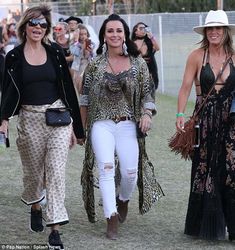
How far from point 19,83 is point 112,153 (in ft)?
3.18

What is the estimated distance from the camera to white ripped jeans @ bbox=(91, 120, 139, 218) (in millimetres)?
6191

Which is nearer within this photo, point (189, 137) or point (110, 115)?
point (189, 137)

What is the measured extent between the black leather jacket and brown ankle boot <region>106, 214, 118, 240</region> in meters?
0.77

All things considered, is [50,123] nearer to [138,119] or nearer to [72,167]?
[138,119]

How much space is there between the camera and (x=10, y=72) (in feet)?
19.5

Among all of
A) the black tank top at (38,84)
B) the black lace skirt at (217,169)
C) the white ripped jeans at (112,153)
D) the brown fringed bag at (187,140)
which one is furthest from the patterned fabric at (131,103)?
the black lace skirt at (217,169)

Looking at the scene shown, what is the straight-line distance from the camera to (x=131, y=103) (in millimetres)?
6336

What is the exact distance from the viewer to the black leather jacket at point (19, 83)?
19.5 feet

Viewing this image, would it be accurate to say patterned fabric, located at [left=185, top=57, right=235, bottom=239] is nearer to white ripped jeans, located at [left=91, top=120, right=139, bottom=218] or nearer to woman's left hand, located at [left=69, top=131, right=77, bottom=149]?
white ripped jeans, located at [left=91, top=120, right=139, bottom=218]

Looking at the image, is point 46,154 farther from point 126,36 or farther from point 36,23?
point 126,36

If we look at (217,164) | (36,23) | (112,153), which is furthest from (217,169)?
(36,23)

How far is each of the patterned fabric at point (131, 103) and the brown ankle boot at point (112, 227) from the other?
16.8 inches

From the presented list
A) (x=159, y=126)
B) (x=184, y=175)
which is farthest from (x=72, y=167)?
(x=159, y=126)

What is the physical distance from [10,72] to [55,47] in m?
0.44
